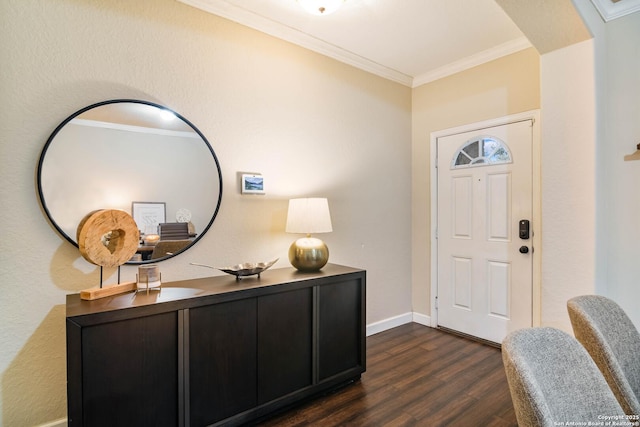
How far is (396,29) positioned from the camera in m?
2.74

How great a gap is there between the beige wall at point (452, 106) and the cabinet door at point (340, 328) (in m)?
1.47

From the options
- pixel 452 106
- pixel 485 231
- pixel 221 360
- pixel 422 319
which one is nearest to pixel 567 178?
pixel 485 231

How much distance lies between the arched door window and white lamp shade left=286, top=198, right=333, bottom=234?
5.53ft

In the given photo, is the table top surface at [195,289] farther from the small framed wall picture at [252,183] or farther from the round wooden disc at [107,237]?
the small framed wall picture at [252,183]

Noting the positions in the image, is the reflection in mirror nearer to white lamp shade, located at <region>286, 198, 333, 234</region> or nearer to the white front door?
white lamp shade, located at <region>286, 198, 333, 234</region>

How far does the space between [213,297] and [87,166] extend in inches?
42.0

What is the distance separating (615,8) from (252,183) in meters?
2.83

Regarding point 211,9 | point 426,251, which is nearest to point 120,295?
point 211,9

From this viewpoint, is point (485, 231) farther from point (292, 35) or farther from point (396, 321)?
point (292, 35)

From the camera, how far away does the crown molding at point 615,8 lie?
221cm

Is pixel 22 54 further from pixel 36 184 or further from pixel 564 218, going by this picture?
pixel 564 218

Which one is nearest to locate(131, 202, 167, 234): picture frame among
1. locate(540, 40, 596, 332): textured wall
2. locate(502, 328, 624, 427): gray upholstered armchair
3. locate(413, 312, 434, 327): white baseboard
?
locate(502, 328, 624, 427): gray upholstered armchair

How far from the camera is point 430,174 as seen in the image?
3646 mm

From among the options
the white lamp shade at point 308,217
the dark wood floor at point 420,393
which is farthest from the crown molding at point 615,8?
the dark wood floor at point 420,393
